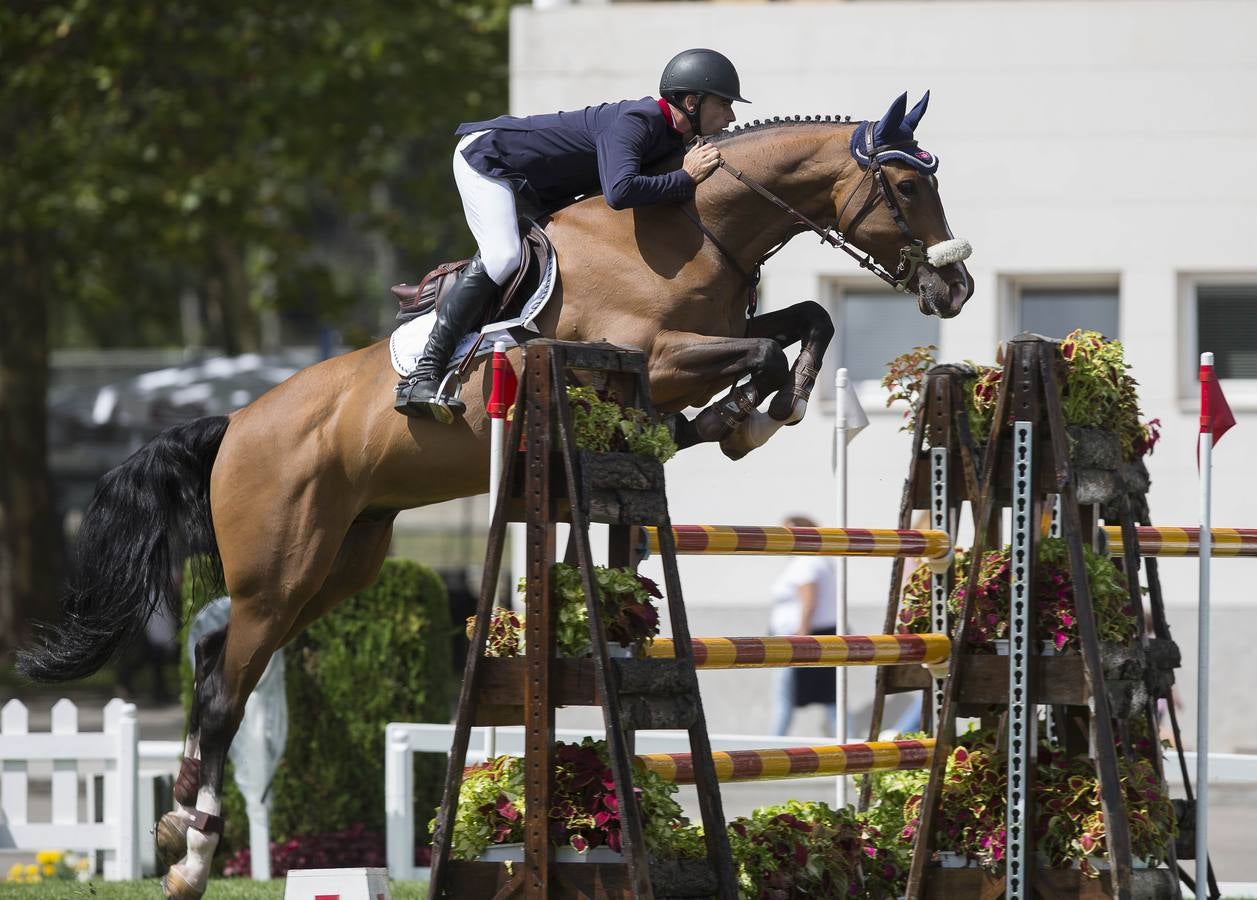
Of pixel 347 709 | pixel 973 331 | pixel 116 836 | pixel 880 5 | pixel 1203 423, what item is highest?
pixel 880 5

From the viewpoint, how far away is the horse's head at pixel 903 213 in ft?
17.4

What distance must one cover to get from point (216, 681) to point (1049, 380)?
2.95 meters

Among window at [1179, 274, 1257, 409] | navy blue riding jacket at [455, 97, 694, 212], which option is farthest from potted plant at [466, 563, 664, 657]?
window at [1179, 274, 1257, 409]

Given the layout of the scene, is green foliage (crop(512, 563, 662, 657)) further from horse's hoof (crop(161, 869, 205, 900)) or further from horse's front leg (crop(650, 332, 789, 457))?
horse's hoof (crop(161, 869, 205, 900))

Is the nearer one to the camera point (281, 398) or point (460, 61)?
point (281, 398)

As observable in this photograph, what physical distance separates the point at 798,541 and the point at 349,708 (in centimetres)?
380

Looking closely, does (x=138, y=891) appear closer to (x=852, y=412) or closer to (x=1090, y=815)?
(x=852, y=412)

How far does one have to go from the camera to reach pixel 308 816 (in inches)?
315

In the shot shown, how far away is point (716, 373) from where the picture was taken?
5.14m

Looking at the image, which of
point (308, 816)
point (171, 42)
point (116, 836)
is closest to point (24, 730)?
point (116, 836)

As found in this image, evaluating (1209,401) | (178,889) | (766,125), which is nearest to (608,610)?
(766,125)

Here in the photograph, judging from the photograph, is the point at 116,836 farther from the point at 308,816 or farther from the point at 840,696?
the point at 840,696

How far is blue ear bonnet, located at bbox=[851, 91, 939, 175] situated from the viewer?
209 inches

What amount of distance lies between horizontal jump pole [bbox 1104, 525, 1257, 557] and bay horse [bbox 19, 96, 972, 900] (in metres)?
0.98
